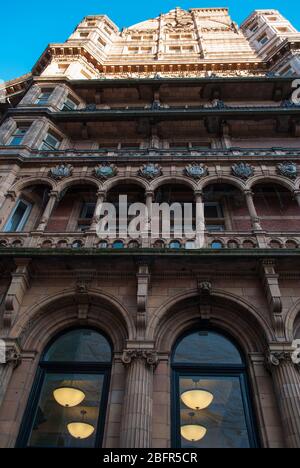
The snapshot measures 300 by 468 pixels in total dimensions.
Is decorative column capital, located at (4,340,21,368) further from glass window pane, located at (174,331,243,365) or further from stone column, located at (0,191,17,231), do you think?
stone column, located at (0,191,17,231)

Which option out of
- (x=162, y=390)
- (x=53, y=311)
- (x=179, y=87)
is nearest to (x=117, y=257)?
(x=53, y=311)

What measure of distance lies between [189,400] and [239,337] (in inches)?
89.2

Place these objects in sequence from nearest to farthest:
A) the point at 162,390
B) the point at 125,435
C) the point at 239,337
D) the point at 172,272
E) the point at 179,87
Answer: the point at 125,435, the point at 162,390, the point at 239,337, the point at 172,272, the point at 179,87

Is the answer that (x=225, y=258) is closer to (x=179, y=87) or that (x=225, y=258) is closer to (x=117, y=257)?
(x=117, y=257)

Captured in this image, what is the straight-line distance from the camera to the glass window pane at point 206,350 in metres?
10.5

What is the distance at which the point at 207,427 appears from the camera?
902 cm

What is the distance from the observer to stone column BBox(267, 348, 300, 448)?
8.22 meters

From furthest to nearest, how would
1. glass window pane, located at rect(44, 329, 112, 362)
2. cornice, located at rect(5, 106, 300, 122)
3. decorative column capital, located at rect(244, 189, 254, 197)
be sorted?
cornice, located at rect(5, 106, 300, 122) < decorative column capital, located at rect(244, 189, 254, 197) < glass window pane, located at rect(44, 329, 112, 362)

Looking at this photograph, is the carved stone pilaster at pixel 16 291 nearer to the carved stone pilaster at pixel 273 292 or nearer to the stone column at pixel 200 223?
the stone column at pixel 200 223

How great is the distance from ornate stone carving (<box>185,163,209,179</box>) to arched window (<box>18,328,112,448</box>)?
276 inches

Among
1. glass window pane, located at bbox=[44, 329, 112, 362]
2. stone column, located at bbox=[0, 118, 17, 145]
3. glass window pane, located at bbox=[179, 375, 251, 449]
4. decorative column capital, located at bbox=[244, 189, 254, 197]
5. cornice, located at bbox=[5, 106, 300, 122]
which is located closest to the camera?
glass window pane, located at bbox=[179, 375, 251, 449]

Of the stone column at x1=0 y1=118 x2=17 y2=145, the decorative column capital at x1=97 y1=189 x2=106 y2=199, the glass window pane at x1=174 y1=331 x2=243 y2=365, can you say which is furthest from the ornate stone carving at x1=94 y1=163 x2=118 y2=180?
the glass window pane at x1=174 y1=331 x2=243 y2=365

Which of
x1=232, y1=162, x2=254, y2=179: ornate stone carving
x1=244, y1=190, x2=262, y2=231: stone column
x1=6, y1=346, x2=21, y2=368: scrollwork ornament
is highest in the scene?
x1=232, y1=162, x2=254, y2=179: ornate stone carving

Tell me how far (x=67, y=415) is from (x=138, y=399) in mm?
1896
